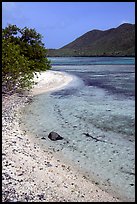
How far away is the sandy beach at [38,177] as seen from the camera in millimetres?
8812

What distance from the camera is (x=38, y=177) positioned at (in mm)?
10008

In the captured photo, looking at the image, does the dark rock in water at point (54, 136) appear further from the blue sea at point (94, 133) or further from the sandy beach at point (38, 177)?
the sandy beach at point (38, 177)

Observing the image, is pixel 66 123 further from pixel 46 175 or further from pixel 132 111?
pixel 46 175

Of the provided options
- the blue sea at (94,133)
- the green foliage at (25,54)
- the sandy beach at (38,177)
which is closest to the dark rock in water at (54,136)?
the blue sea at (94,133)

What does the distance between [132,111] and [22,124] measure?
305 inches

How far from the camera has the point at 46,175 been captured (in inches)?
404

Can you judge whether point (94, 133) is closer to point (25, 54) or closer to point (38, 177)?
point (38, 177)

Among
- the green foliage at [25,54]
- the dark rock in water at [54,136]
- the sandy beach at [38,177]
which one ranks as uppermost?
the green foliage at [25,54]

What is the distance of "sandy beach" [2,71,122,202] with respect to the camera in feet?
28.9

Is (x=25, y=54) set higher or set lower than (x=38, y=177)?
higher

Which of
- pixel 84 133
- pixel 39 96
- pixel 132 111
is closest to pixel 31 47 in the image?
pixel 39 96

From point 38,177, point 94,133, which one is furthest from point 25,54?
point 38,177

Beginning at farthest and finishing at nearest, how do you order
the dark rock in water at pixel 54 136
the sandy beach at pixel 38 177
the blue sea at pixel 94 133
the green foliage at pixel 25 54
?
the green foliage at pixel 25 54, the dark rock in water at pixel 54 136, the blue sea at pixel 94 133, the sandy beach at pixel 38 177

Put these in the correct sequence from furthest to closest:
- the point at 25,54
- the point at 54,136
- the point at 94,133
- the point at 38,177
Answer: the point at 25,54, the point at 94,133, the point at 54,136, the point at 38,177
